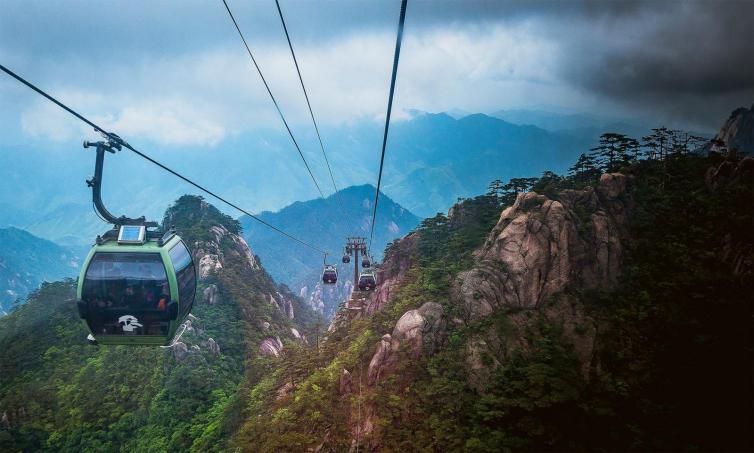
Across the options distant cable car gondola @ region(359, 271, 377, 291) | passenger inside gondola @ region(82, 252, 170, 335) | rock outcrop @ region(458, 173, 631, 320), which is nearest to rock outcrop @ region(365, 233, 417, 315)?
distant cable car gondola @ region(359, 271, 377, 291)

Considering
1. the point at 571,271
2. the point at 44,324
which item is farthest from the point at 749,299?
the point at 44,324

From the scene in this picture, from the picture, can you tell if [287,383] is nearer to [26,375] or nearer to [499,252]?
[499,252]

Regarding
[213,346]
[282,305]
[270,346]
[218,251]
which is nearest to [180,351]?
[213,346]

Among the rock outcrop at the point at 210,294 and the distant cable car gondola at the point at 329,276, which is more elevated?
the rock outcrop at the point at 210,294

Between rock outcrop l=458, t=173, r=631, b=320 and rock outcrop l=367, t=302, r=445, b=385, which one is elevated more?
rock outcrop l=458, t=173, r=631, b=320

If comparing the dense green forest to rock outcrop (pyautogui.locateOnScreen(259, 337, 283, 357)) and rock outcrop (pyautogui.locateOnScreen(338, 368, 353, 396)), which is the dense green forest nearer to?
rock outcrop (pyautogui.locateOnScreen(338, 368, 353, 396))

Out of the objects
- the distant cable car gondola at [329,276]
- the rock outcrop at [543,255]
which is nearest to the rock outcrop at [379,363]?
the rock outcrop at [543,255]

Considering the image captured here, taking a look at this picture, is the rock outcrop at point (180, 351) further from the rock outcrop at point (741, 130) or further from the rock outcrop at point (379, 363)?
the rock outcrop at point (741, 130)
